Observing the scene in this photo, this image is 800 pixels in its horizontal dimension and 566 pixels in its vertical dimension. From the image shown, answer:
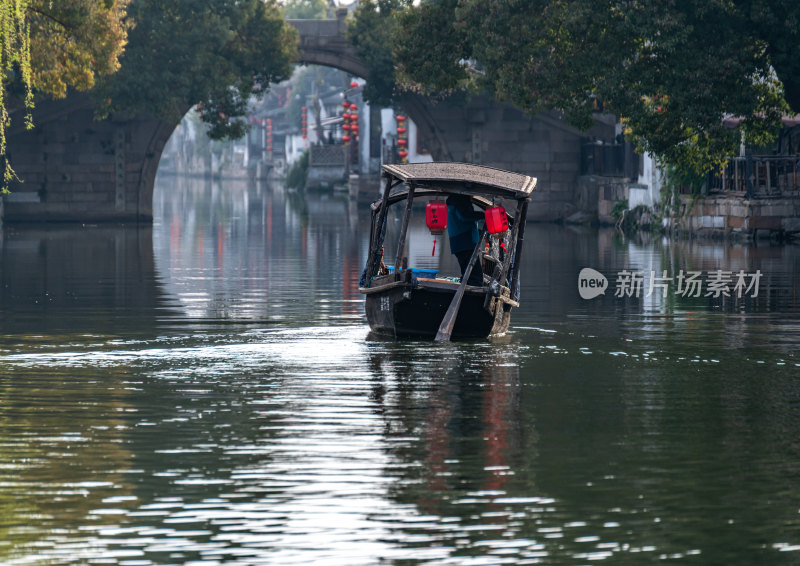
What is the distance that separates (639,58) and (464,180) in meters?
13.2

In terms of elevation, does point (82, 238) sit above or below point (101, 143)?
below

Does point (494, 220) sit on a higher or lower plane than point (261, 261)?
higher

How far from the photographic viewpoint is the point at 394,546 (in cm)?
762

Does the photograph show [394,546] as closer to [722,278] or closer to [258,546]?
[258,546]

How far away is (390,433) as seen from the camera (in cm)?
1060

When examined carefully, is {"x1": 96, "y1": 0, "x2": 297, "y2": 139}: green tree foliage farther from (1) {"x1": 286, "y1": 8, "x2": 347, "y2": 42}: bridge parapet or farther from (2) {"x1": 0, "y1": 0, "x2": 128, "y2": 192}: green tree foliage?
(2) {"x1": 0, "y1": 0, "x2": 128, "y2": 192}: green tree foliage

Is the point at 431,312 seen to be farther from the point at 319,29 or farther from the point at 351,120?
the point at 351,120

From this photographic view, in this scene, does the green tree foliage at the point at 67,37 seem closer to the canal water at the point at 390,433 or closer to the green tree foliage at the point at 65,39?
the green tree foliage at the point at 65,39

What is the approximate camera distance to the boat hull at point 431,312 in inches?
611

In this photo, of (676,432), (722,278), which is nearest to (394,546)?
(676,432)

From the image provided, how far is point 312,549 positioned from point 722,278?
18.2 metres

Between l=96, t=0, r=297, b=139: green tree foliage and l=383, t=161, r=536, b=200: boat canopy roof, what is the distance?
26716 millimetres

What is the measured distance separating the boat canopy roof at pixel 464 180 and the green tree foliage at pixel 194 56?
26716mm

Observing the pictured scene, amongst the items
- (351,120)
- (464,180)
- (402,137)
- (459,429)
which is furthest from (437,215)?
(351,120)
